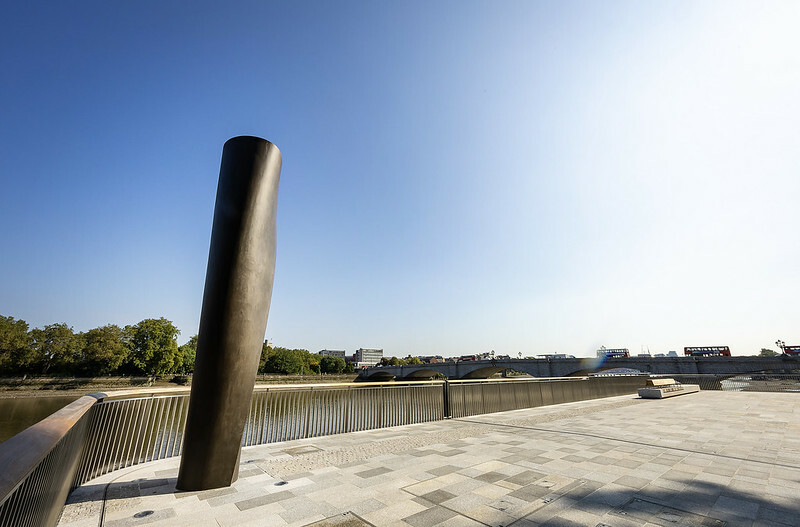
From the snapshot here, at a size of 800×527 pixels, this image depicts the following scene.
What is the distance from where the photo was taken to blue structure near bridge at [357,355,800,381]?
41750mm

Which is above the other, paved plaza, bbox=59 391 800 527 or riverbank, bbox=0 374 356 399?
paved plaza, bbox=59 391 800 527

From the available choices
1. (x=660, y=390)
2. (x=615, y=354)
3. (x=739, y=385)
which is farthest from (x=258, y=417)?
(x=615, y=354)

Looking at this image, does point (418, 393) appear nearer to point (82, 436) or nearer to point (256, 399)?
point (256, 399)

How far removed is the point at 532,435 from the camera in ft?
25.3

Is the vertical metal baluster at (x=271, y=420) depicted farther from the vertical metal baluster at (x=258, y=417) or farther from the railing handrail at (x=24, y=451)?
the railing handrail at (x=24, y=451)

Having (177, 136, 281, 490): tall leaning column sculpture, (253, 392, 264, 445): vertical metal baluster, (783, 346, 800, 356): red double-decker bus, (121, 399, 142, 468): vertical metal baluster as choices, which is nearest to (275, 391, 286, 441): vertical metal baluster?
(253, 392, 264, 445): vertical metal baluster

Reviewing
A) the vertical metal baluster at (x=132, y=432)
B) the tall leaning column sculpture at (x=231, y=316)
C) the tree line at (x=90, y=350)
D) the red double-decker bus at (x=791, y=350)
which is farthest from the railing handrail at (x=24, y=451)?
the red double-decker bus at (x=791, y=350)

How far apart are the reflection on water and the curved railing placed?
450 inches

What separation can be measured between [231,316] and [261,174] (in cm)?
203

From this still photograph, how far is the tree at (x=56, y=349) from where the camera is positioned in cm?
4603

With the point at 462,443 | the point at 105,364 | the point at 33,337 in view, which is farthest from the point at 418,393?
the point at 33,337

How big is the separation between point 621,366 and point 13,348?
7882 centimetres

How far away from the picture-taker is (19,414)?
2294 centimetres

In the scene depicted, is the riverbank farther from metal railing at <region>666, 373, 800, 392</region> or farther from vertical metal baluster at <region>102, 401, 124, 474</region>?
metal railing at <region>666, 373, 800, 392</region>
